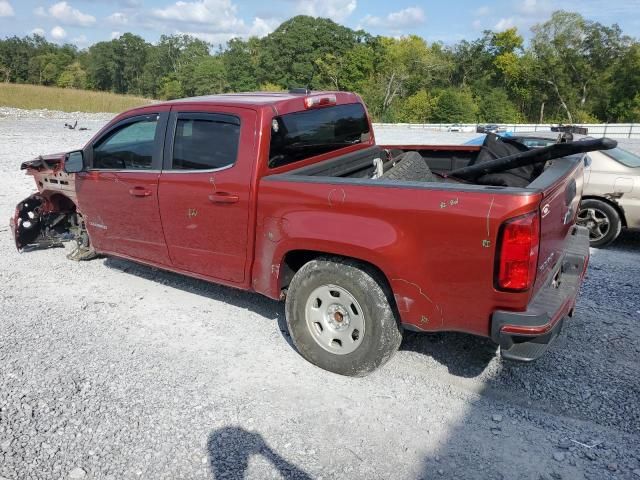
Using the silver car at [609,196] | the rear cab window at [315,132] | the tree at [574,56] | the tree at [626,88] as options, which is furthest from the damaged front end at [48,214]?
the tree at [574,56]

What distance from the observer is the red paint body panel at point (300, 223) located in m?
2.81

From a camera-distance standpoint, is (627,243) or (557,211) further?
(627,243)

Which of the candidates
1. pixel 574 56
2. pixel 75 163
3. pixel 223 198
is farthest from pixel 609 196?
pixel 574 56

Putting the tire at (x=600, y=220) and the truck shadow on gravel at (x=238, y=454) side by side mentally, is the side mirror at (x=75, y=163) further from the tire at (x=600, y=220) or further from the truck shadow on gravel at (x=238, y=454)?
the tire at (x=600, y=220)

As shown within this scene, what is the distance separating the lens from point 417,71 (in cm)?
7031

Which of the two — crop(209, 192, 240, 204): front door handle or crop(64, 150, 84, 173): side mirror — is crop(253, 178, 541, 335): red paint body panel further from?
crop(64, 150, 84, 173): side mirror

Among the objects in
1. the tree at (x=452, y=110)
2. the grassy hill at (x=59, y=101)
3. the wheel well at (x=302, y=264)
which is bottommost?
the wheel well at (x=302, y=264)

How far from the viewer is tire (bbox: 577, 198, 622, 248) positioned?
6.75 metres

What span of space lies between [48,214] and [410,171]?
14.9ft

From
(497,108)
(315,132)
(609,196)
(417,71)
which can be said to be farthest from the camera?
(417,71)

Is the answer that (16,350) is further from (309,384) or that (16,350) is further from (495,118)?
(495,118)

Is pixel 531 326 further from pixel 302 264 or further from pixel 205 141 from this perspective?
pixel 205 141

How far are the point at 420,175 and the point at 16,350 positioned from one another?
344 centimetres

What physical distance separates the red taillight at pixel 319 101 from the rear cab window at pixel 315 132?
0.04 metres
